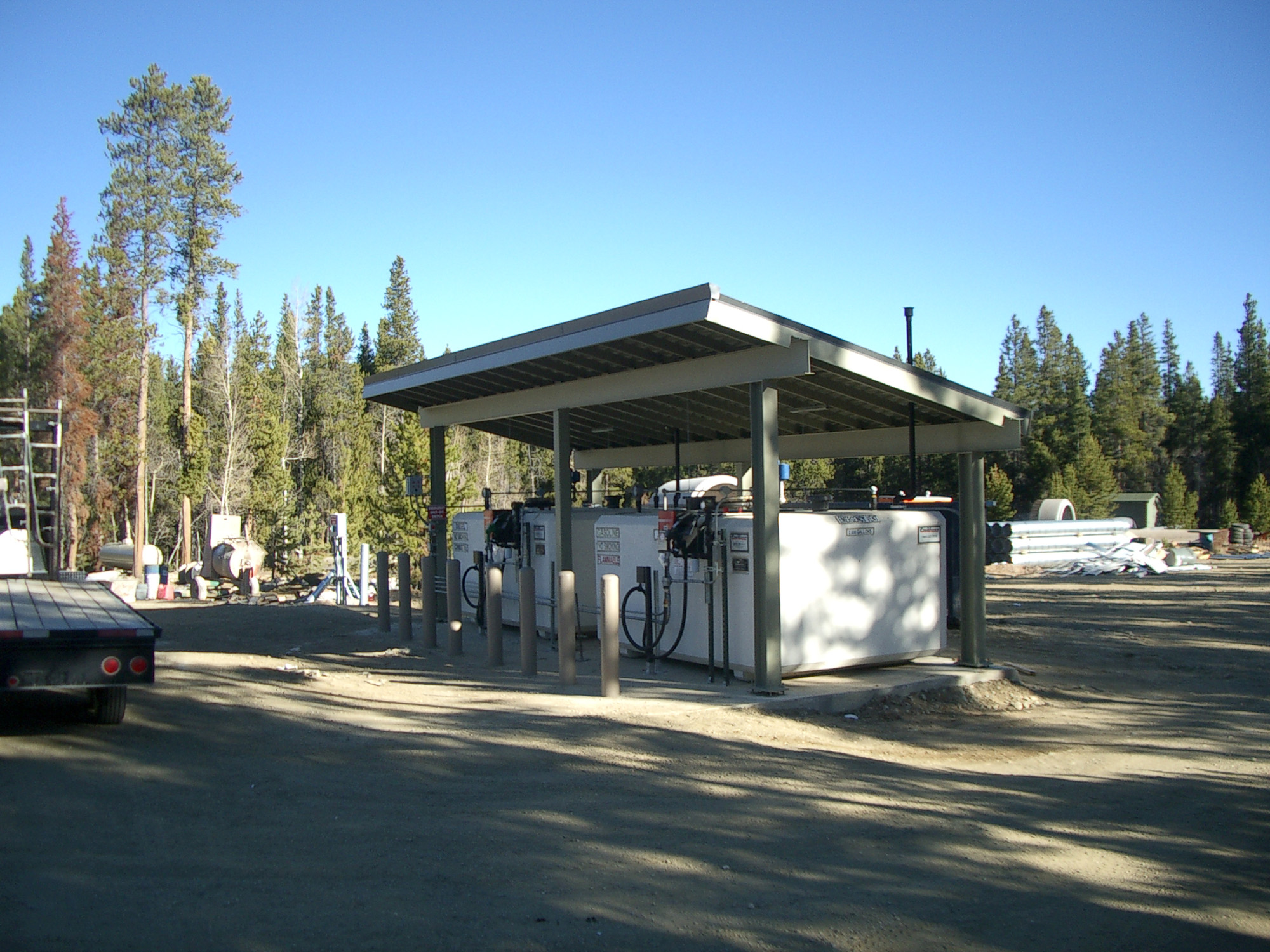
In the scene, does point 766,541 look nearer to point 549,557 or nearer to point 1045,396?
point 549,557

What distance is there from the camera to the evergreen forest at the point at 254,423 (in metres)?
36.9

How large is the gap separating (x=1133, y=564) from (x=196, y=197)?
35963mm

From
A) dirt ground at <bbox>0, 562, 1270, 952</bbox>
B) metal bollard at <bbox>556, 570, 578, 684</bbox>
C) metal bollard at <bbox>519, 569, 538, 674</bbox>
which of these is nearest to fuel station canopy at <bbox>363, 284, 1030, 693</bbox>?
metal bollard at <bbox>519, 569, 538, 674</bbox>

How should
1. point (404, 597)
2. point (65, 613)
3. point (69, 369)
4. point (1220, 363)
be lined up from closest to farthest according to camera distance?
point (65, 613) → point (404, 597) → point (69, 369) → point (1220, 363)

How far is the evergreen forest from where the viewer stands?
36875 millimetres

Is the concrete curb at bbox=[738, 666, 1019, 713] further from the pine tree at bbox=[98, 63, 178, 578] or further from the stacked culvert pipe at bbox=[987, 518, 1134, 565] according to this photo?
the pine tree at bbox=[98, 63, 178, 578]

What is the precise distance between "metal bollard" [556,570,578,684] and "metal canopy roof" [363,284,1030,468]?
2.47m

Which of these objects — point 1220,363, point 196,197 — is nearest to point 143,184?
point 196,197

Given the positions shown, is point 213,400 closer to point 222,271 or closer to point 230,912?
point 222,271

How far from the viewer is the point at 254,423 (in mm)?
46062

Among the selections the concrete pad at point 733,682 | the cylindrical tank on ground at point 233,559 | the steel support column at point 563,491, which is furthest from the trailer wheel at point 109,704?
the cylindrical tank on ground at point 233,559

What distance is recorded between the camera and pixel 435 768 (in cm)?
675

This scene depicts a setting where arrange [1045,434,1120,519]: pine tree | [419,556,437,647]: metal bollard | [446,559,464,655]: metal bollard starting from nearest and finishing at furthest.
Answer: [446,559,464,655]: metal bollard < [419,556,437,647]: metal bollard < [1045,434,1120,519]: pine tree

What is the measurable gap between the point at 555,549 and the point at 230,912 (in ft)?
29.8
